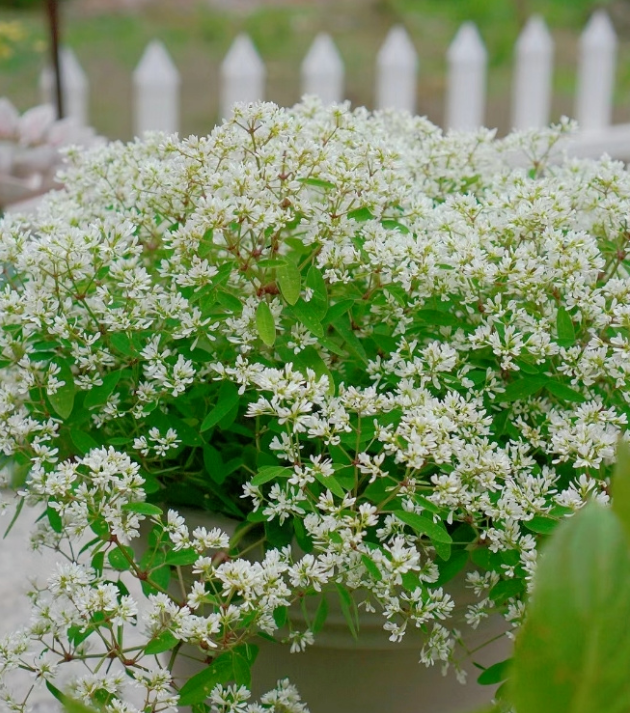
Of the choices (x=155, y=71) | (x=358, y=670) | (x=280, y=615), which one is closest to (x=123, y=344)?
(x=280, y=615)

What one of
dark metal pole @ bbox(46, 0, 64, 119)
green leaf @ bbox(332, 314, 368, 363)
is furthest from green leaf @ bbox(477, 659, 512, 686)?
dark metal pole @ bbox(46, 0, 64, 119)

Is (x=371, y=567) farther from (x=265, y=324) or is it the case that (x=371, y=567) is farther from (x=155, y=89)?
(x=155, y=89)

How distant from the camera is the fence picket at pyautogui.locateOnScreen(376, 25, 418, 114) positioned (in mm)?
3816

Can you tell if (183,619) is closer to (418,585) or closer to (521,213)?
(418,585)

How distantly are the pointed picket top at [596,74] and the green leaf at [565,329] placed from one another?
11.2 ft

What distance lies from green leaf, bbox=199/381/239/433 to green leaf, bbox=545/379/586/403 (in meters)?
0.25

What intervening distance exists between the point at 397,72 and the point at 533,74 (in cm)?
58

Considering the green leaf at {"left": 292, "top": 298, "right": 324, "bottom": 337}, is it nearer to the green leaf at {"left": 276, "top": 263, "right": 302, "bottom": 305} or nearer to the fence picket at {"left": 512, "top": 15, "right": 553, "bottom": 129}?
the green leaf at {"left": 276, "top": 263, "right": 302, "bottom": 305}

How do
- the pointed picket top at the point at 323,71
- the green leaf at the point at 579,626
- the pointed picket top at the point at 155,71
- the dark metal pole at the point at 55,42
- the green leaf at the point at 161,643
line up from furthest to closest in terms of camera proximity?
the pointed picket top at the point at 323,71, the pointed picket top at the point at 155,71, the dark metal pole at the point at 55,42, the green leaf at the point at 161,643, the green leaf at the point at 579,626

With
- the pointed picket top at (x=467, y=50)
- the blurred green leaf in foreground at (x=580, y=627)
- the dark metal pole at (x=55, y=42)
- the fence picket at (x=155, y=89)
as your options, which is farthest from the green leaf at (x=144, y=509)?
the pointed picket top at (x=467, y=50)

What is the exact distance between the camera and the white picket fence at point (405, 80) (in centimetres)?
366

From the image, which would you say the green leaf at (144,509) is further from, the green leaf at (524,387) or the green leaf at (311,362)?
the green leaf at (524,387)

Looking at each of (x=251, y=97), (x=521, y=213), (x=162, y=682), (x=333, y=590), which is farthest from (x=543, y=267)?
(x=251, y=97)

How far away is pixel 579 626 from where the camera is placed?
36 centimetres
